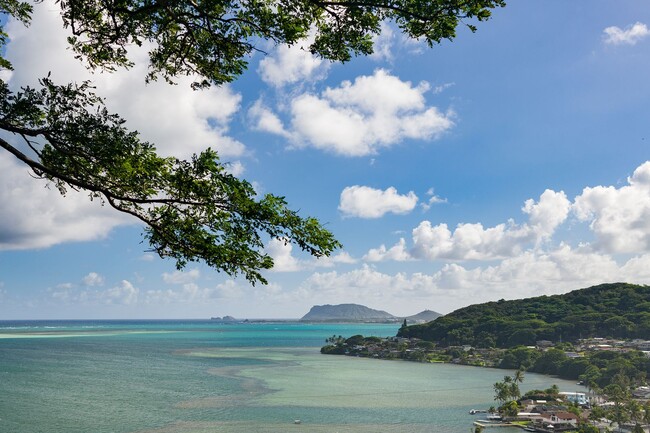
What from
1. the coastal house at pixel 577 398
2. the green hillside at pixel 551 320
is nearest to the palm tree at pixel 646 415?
the coastal house at pixel 577 398

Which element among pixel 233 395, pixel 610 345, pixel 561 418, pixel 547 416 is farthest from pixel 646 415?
pixel 610 345

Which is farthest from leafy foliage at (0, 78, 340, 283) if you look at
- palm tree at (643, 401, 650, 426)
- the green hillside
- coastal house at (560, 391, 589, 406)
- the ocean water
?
the green hillside

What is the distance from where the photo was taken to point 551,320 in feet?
421

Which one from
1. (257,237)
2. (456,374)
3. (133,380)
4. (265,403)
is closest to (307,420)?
(265,403)

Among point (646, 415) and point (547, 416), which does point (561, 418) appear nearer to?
point (547, 416)

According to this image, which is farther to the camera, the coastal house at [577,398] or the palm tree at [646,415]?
the coastal house at [577,398]

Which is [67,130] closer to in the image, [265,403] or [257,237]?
[257,237]

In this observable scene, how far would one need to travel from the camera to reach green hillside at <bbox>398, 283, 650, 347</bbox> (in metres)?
112

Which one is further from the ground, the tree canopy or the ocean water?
the tree canopy

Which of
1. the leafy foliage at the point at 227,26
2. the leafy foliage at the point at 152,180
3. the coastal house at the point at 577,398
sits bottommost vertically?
the coastal house at the point at 577,398

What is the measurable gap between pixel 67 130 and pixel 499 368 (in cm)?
9616

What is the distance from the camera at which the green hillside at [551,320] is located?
112 m

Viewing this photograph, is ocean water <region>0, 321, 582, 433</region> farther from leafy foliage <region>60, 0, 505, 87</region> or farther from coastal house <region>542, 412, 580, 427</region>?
leafy foliage <region>60, 0, 505, 87</region>

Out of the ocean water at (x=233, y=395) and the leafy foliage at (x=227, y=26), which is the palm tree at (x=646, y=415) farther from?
the leafy foliage at (x=227, y=26)
